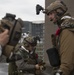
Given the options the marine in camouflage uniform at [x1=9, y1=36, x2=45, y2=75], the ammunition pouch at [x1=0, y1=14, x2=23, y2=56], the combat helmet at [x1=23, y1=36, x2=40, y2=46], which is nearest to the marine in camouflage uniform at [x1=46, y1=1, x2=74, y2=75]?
the ammunition pouch at [x1=0, y1=14, x2=23, y2=56]

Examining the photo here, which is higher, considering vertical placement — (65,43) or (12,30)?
(12,30)

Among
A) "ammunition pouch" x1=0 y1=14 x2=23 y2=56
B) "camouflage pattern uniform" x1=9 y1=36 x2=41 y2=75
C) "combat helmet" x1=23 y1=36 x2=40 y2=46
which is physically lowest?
"camouflage pattern uniform" x1=9 y1=36 x2=41 y2=75

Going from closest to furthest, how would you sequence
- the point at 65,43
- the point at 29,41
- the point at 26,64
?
the point at 65,43 → the point at 26,64 → the point at 29,41

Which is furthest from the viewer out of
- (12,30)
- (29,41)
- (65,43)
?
(29,41)

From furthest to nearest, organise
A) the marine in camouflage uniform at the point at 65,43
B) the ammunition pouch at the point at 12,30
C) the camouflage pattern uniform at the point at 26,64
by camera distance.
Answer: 1. the camouflage pattern uniform at the point at 26,64
2. the marine in camouflage uniform at the point at 65,43
3. the ammunition pouch at the point at 12,30

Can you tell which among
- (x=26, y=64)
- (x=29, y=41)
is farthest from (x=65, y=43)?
(x=29, y=41)

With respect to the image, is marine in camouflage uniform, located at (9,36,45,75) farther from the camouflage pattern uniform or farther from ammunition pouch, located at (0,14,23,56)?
ammunition pouch, located at (0,14,23,56)

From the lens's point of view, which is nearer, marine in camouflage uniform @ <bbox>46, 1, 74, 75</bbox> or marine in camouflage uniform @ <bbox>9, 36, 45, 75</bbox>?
marine in camouflage uniform @ <bbox>46, 1, 74, 75</bbox>

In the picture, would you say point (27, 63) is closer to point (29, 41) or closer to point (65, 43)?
point (29, 41)

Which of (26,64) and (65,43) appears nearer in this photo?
(65,43)

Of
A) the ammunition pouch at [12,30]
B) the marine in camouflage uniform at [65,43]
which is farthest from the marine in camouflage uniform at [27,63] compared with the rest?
the ammunition pouch at [12,30]

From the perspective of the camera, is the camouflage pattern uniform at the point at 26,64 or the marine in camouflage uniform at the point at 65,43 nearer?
the marine in camouflage uniform at the point at 65,43

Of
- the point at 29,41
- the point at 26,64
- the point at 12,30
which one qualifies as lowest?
the point at 26,64

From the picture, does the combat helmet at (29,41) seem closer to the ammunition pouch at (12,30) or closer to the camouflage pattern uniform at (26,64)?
the camouflage pattern uniform at (26,64)
